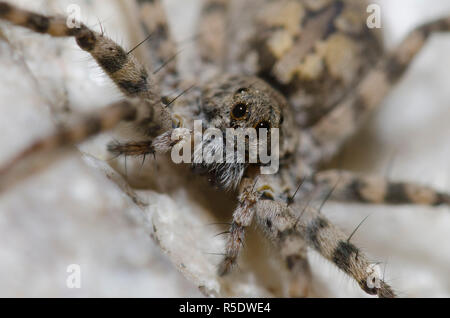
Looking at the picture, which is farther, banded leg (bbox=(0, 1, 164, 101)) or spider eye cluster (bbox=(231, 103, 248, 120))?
spider eye cluster (bbox=(231, 103, 248, 120))

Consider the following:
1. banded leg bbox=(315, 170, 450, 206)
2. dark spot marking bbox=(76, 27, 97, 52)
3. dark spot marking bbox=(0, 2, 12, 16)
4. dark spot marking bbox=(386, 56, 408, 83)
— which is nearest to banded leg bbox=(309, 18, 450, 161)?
dark spot marking bbox=(386, 56, 408, 83)

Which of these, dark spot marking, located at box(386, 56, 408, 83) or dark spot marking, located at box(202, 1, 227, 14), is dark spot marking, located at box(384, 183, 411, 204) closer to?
dark spot marking, located at box(386, 56, 408, 83)

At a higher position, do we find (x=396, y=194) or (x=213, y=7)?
(x=213, y=7)

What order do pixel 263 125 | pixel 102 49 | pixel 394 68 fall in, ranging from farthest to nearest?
pixel 394 68
pixel 263 125
pixel 102 49

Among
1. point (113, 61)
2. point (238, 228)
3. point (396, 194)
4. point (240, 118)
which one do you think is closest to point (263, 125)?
point (240, 118)

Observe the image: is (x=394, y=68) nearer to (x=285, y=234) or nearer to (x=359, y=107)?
(x=359, y=107)

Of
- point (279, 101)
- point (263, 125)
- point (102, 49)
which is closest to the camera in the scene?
point (102, 49)

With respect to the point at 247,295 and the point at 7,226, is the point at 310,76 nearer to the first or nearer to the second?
the point at 247,295
